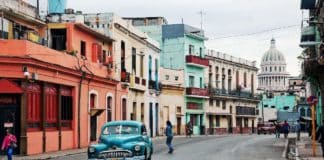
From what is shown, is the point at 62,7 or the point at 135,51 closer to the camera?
the point at 62,7

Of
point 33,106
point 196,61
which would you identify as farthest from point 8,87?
point 196,61

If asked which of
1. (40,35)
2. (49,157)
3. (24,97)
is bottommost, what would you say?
(49,157)

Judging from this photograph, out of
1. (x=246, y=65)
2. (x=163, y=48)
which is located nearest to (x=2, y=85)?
(x=163, y=48)

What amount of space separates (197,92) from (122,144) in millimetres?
55012

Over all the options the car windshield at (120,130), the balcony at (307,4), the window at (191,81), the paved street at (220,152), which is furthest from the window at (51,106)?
the window at (191,81)

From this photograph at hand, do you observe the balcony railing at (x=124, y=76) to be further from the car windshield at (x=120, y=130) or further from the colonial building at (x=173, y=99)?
the car windshield at (x=120, y=130)

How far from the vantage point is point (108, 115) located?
47000 mm

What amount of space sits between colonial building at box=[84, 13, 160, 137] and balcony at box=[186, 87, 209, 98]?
481 inches

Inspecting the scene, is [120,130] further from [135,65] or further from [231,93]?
[231,93]

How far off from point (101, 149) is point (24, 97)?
422 inches

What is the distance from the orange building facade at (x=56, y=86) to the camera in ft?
104

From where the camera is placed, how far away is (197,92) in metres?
77.4

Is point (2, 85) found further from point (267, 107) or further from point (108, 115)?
point (267, 107)

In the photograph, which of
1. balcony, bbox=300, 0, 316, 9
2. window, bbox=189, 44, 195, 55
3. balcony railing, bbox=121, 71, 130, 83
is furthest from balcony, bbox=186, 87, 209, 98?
balcony, bbox=300, 0, 316, 9
